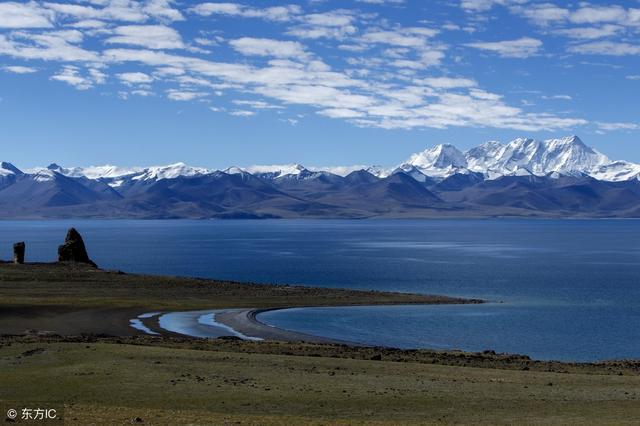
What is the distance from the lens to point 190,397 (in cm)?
2817

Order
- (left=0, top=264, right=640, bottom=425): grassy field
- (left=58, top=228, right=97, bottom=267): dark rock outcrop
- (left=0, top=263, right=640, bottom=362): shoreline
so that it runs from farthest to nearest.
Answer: (left=58, top=228, right=97, bottom=267): dark rock outcrop
(left=0, top=263, right=640, bottom=362): shoreline
(left=0, top=264, right=640, bottom=425): grassy field

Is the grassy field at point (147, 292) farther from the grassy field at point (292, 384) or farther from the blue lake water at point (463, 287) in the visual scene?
the grassy field at point (292, 384)

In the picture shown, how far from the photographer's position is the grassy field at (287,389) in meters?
25.7

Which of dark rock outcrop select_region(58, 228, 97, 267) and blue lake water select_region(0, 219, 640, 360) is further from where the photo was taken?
dark rock outcrop select_region(58, 228, 97, 267)

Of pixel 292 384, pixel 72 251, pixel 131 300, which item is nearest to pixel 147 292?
pixel 131 300

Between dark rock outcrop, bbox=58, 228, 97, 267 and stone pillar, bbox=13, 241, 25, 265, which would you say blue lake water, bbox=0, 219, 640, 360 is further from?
stone pillar, bbox=13, 241, 25, 265

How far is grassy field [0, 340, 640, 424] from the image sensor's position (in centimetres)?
2569

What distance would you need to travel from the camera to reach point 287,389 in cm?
3016

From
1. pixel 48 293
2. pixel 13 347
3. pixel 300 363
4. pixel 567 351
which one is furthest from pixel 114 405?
pixel 48 293

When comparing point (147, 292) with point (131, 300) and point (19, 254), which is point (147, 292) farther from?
point (19, 254)

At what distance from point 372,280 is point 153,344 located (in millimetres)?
70450

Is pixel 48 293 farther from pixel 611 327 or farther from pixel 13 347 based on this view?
pixel 611 327

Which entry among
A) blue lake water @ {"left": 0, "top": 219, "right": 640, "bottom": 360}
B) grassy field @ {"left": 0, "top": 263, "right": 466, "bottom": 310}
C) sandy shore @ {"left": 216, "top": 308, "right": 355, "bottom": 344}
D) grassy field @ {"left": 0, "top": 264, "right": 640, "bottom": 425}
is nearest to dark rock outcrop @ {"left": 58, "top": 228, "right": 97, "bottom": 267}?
grassy field @ {"left": 0, "top": 263, "right": 466, "bottom": 310}

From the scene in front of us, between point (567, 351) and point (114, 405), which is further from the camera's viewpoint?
point (567, 351)
